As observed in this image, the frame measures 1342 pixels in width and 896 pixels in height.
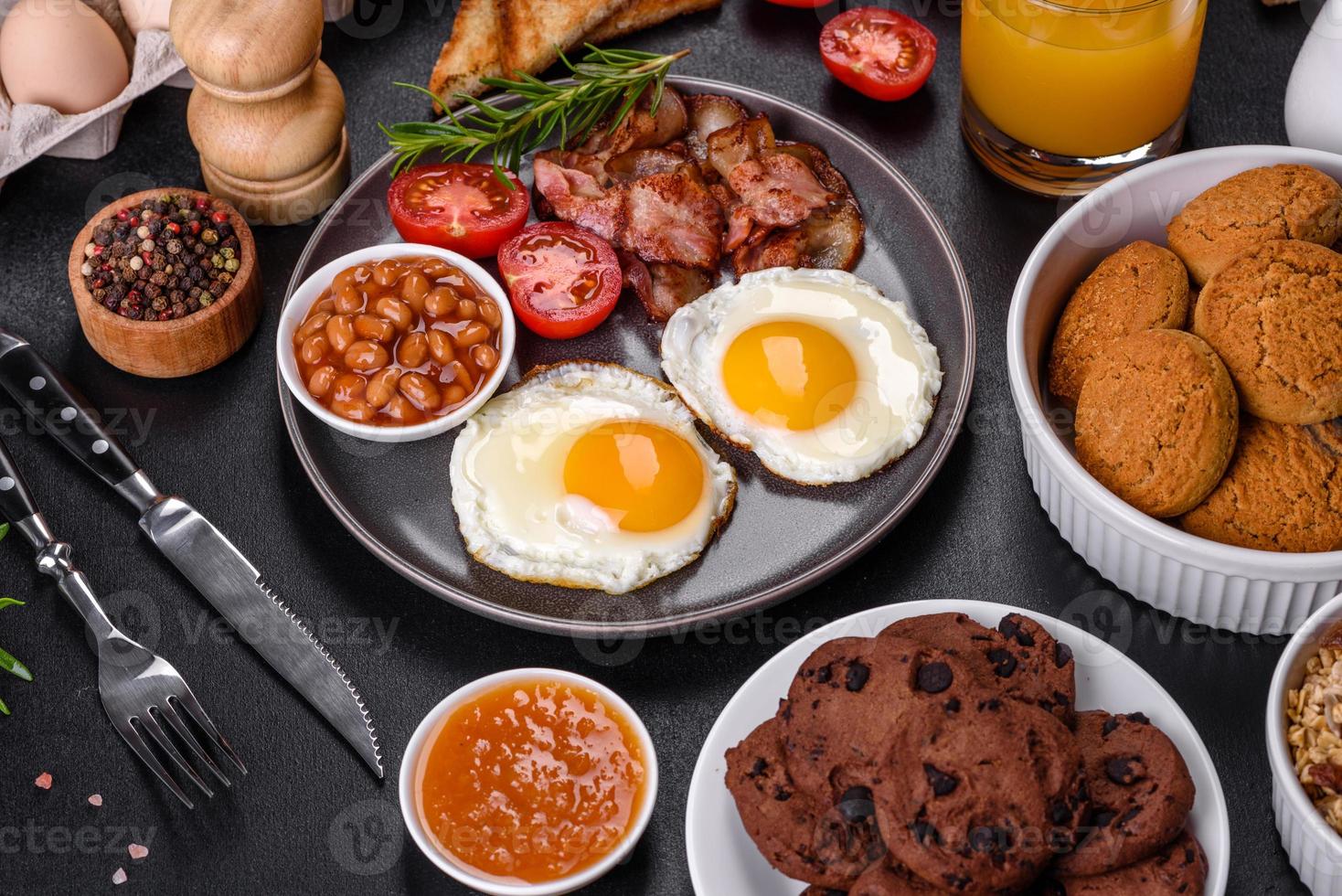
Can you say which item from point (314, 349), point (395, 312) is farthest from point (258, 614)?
point (395, 312)

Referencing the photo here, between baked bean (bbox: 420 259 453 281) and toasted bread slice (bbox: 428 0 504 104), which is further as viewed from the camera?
toasted bread slice (bbox: 428 0 504 104)

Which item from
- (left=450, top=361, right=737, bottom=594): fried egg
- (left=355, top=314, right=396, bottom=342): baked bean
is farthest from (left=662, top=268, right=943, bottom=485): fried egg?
(left=355, top=314, right=396, bottom=342): baked bean

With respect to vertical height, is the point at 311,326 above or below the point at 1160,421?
below

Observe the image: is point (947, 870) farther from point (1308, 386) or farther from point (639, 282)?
point (639, 282)

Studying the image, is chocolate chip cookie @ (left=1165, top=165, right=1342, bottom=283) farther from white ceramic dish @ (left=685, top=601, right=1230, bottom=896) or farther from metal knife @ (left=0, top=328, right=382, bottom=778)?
metal knife @ (left=0, top=328, right=382, bottom=778)

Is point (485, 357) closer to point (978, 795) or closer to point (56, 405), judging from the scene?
point (56, 405)

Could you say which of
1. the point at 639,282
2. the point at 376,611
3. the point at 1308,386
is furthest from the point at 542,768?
the point at 1308,386

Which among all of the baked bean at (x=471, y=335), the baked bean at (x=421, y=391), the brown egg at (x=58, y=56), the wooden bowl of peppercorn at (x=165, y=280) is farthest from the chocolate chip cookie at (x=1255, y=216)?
the brown egg at (x=58, y=56)
